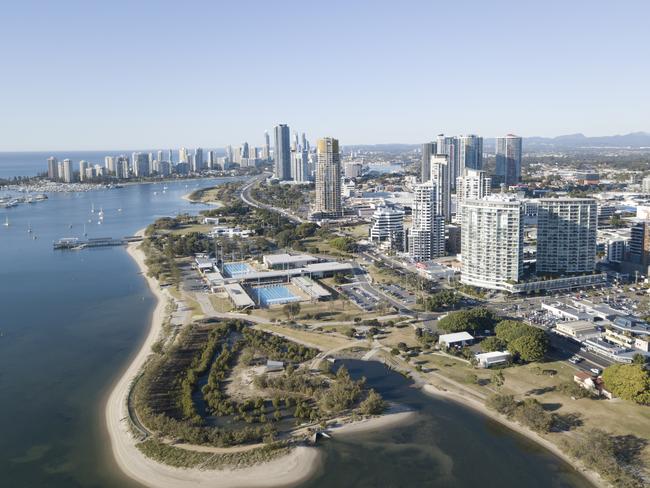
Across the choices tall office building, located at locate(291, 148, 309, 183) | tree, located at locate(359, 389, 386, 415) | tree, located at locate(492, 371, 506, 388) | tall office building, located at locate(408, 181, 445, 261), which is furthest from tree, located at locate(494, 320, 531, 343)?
tall office building, located at locate(291, 148, 309, 183)

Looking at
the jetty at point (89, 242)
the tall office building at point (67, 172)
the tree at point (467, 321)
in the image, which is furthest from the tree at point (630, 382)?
the tall office building at point (67, 172)

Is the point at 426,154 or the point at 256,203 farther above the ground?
the point at 426,154

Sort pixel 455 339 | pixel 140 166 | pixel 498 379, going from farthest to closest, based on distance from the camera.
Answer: pixel 140 166 → pixel 455 339 → pixel 498 379

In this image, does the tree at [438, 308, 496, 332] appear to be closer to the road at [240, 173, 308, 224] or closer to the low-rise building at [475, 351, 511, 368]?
the low-rise building at [475, 351, 511, 368]

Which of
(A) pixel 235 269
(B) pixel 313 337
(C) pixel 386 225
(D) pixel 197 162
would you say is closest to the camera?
(B) pixel 313 337

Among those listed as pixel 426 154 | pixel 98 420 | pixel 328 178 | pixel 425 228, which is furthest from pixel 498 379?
pixel 426 154

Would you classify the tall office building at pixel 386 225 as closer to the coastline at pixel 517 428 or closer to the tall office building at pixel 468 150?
the coastline at pixel 517 428

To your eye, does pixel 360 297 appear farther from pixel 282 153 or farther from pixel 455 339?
pixel 282 153

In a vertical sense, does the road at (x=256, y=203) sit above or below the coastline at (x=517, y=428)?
above
